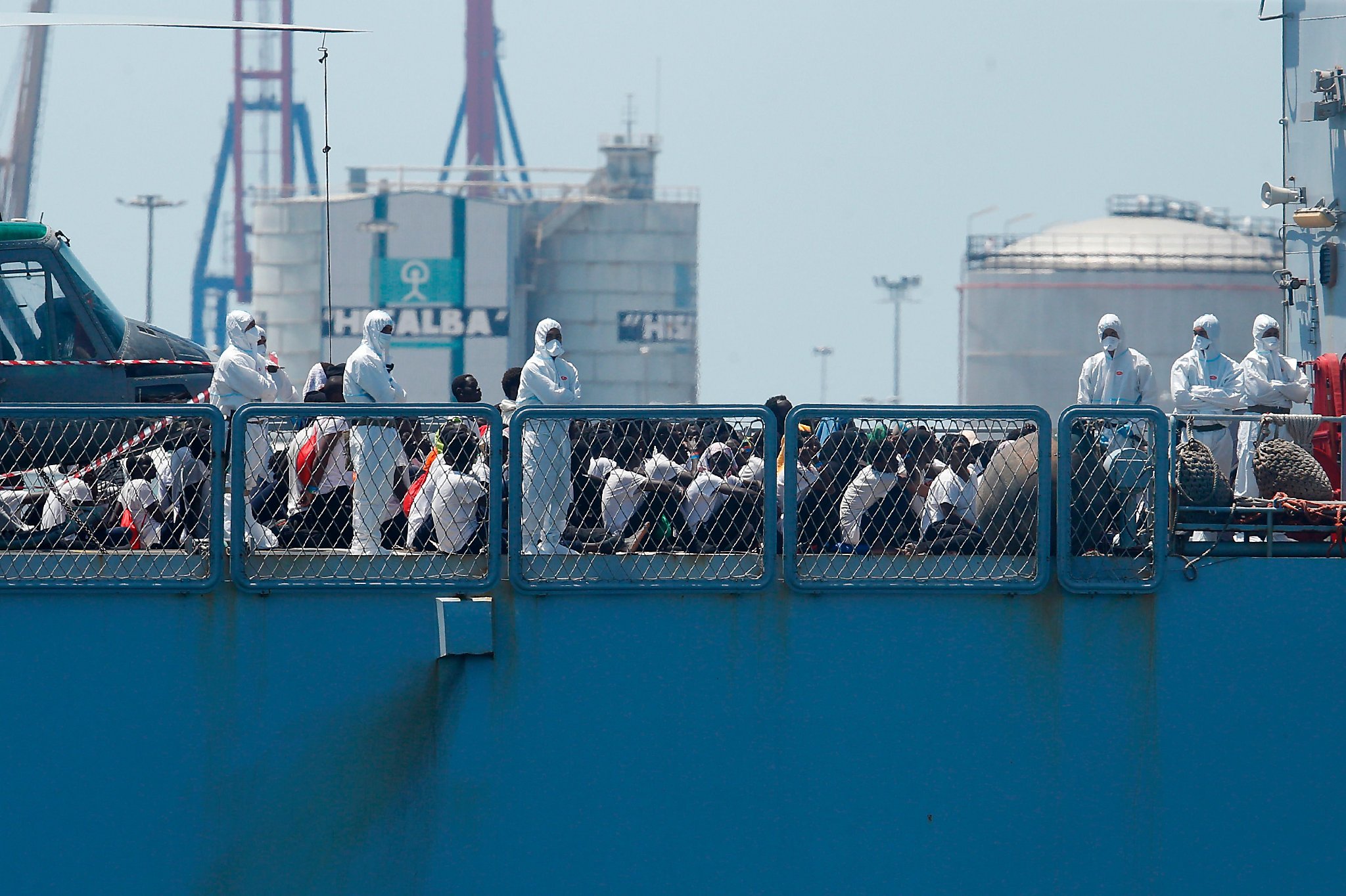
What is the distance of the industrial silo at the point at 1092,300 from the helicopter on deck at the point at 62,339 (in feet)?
152

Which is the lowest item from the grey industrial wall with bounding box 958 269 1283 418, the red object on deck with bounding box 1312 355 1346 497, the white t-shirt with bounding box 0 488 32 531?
the white t-shirt with bounding box 0 488 32 531

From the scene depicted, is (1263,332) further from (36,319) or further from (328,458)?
(36,319)

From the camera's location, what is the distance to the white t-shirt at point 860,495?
7121 mm

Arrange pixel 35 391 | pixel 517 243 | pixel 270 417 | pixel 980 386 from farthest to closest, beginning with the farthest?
pixel 517 243 → pixel 980 386 → pixel 35 391 → pixel 270 417

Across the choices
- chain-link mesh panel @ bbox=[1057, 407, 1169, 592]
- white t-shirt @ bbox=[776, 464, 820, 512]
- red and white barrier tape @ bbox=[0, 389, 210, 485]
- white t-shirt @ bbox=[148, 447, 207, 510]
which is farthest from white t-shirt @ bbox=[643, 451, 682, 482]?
red and white barrier tape @ bbox=[0, 389, 210, 485]

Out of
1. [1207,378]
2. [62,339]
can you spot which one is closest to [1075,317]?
[1207,378]

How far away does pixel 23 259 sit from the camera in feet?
33.6

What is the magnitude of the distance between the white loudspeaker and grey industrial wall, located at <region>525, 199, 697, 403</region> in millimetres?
54949

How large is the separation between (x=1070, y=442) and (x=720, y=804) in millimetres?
2349

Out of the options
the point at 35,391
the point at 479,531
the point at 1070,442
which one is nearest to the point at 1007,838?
the point at 1070,442

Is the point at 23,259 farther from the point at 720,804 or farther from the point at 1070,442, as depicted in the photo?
the point at 1070,442

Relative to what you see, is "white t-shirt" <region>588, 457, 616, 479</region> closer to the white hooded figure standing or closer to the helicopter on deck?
the helicopter on deck

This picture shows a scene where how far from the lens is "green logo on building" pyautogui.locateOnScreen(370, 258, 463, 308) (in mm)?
67562

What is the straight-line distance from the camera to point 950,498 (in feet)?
23.7
